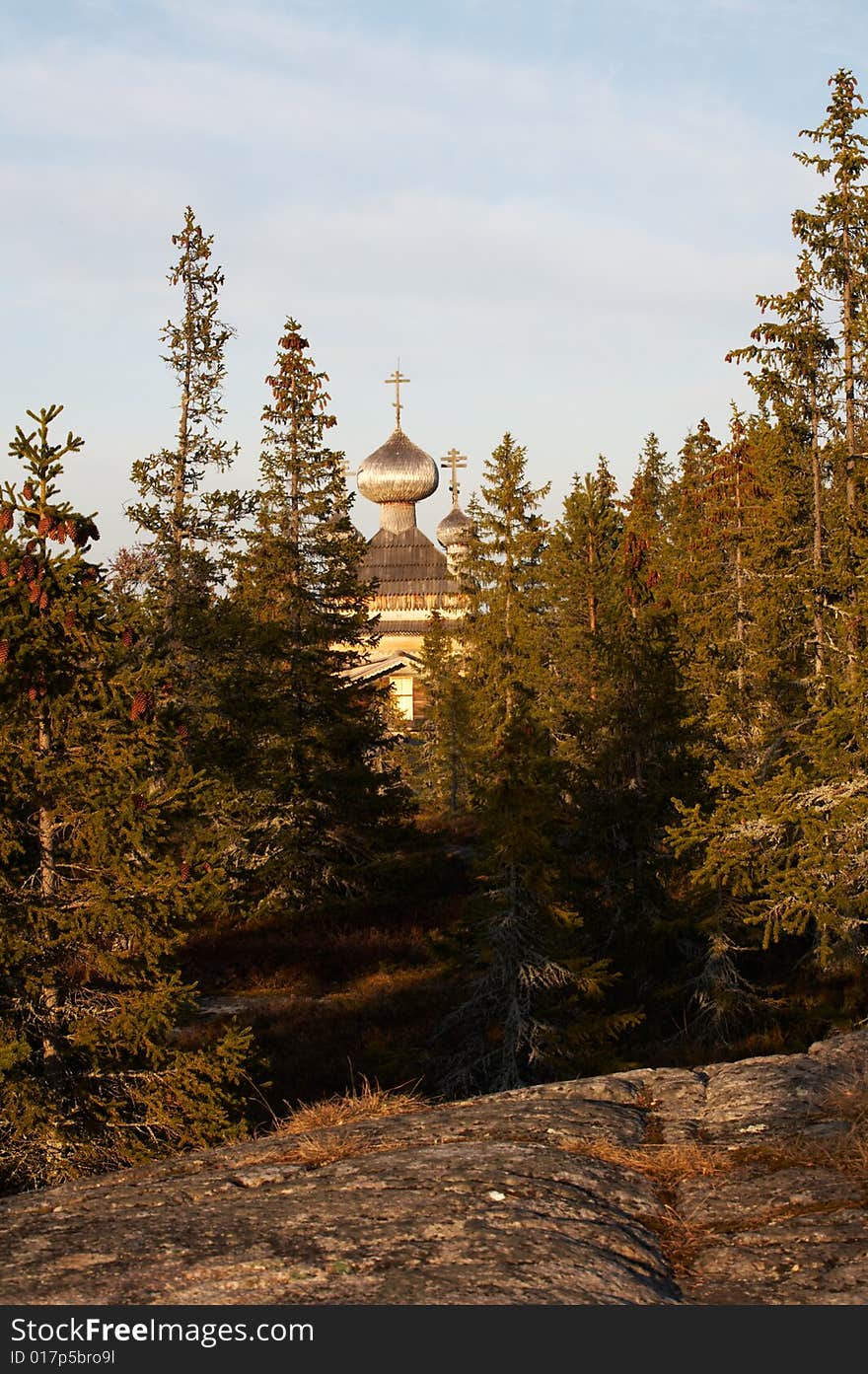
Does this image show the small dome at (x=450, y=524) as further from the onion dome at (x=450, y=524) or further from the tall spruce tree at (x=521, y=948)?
the tall spruce tree at (x=521, y=948)

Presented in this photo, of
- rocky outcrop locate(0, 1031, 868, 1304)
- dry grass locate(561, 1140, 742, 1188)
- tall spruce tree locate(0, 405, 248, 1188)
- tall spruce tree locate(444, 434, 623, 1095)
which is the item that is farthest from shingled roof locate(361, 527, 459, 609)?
dry grass locate(561, 1140, 742, 1188)

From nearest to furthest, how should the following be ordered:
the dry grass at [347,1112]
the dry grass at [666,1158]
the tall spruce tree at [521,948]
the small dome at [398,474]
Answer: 1. the dry grass at [666,1158]
2. the dry grass at [347,1112]
3. the tall spruce tree at [521,948]
4. the small dome at [398,474]

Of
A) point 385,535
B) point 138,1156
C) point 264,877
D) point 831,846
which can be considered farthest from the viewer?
point 385,535

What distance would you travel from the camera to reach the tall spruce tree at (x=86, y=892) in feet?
38.0

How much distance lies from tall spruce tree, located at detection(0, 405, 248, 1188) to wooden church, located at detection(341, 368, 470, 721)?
64484 mm

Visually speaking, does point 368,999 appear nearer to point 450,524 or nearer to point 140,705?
point 140,705

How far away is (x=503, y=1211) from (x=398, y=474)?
85699mm

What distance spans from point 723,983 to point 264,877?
1133 centimetres

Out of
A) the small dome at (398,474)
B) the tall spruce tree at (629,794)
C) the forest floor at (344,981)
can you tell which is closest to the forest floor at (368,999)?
the forest floor at (344,981)

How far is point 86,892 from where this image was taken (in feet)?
39.5

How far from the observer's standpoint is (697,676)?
35531 mm

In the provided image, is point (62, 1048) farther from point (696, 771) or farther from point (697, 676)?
point (697, 676)

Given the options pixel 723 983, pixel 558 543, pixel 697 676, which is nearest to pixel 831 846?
pixel 723 983

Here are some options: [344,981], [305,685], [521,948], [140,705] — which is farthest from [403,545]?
[140,705]
